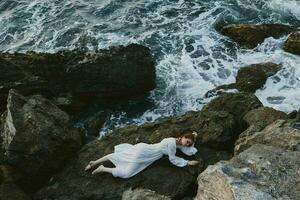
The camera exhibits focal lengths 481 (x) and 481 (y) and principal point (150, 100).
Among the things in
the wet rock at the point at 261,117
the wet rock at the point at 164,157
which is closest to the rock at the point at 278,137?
the wet rock at the point at 164,157

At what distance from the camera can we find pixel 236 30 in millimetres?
22312

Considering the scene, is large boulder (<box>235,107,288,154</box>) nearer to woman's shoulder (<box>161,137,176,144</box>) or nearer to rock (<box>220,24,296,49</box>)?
woman's shoulder (<box>161,137,176,144</box>)

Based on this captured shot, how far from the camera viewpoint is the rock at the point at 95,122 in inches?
676

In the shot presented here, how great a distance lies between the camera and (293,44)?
20641 millimetres

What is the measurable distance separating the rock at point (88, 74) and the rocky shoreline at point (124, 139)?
0.04 meters

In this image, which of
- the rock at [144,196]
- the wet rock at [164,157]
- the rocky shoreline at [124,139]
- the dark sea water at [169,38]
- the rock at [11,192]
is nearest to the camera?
the rocky shoreline at [124,139]

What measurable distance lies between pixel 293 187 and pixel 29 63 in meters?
12.5

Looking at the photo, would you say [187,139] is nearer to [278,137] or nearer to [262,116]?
[278,137]

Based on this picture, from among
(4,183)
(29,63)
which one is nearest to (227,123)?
(4,183)

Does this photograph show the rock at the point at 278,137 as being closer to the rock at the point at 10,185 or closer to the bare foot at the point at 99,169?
the bare foot at the point at 99,169

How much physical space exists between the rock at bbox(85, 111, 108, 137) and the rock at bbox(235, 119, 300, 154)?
5891mm

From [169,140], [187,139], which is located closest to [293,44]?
[187,139]

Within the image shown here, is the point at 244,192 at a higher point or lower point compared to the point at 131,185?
higher

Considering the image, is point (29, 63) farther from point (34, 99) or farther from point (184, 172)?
point (184, 172)
